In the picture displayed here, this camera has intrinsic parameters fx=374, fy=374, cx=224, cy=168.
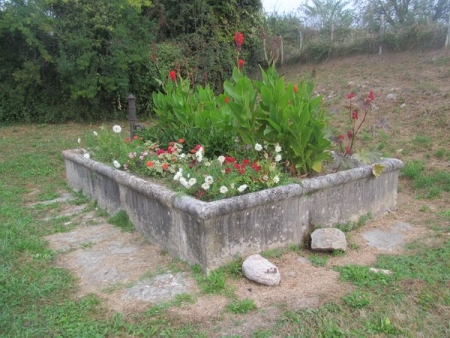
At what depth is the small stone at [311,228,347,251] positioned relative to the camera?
3141 millimetres

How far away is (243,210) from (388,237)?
5.47 ft

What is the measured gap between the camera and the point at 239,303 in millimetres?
2398

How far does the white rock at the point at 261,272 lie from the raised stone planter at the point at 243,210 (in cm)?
20

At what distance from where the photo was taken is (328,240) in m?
3.15

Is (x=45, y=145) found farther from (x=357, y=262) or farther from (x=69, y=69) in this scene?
(x=357, y=262)

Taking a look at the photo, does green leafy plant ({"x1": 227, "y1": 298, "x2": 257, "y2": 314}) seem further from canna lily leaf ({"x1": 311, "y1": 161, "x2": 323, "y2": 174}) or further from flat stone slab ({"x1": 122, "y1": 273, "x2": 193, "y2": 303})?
canna lily leaf ({"x1": 311, "y1": 161, "x2": 323, "y2": 174})

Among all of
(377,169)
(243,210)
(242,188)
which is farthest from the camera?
(377,169)

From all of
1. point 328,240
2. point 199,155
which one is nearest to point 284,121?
point 199,155

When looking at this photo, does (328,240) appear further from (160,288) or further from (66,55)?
Answer: (66,55)

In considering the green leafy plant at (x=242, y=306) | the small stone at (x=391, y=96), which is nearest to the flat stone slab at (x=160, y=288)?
the green leafy plant at (x=242, y=306)

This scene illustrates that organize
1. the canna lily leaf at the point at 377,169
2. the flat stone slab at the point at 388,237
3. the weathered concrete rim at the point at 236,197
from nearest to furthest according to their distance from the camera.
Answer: the weathered concrete rim at the point at 236,197 → the flat stone slab at the point at 388,237 → the canna lily leaf at the point at 377,169

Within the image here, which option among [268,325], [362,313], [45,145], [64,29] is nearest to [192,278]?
[268,325]

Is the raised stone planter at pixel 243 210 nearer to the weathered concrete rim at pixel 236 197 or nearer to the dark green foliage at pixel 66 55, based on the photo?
the weathered concrete rim at pixel 236 197

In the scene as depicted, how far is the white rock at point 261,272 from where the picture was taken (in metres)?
2.62
